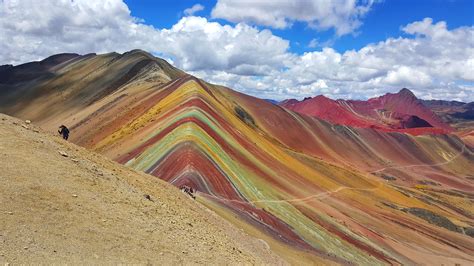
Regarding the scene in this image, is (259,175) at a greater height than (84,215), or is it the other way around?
(259,175)

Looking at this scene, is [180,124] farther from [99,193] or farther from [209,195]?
Result: [99,193]

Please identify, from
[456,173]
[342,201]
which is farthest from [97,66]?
[456,173]

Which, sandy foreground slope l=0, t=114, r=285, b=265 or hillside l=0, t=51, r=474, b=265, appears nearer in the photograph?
sandy foreground slope l=0, t=114, r=285, b=265

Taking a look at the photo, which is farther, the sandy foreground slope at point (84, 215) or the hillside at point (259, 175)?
the hillside at point (259, 175)

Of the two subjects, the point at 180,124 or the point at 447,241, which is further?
the point at 447,241
